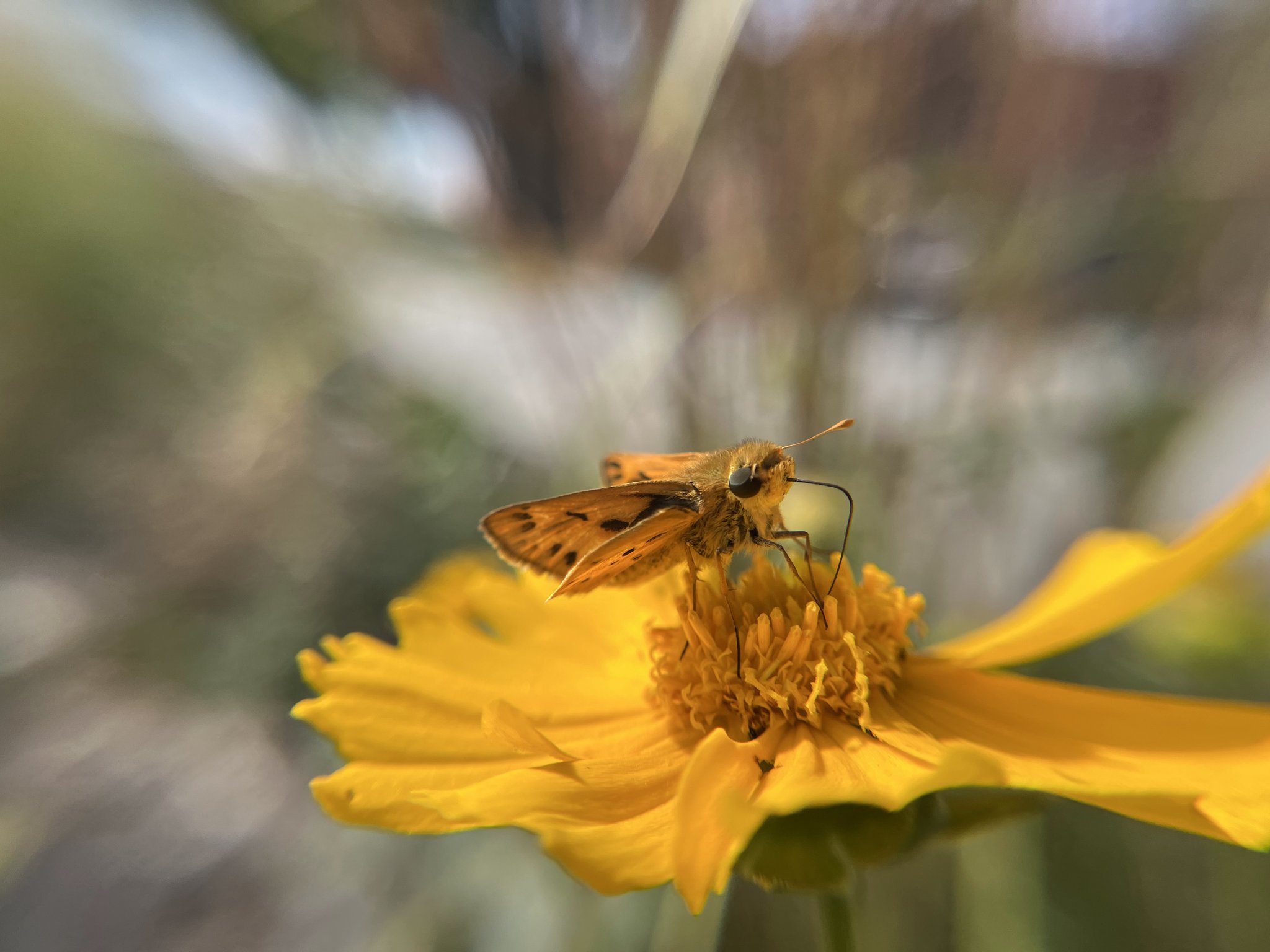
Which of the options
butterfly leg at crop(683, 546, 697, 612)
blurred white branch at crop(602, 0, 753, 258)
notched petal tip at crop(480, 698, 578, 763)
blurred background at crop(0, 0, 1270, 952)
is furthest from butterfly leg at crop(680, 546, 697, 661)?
blurred white branch at crop(602, 0, 753, 258)

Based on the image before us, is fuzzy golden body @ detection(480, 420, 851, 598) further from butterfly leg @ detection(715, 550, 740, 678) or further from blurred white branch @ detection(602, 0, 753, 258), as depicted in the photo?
blurred white branch @ detection(602, 0, 753, 258)

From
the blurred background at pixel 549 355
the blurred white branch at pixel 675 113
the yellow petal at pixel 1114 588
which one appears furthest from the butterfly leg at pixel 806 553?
the blurred white branch at pixel 675 113

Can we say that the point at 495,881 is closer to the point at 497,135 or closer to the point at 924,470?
the point at 924,470

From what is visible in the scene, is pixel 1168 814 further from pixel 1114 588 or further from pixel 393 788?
pixel 393 788

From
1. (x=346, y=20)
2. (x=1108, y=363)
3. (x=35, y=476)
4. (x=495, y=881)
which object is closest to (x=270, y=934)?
(x=495, y=881)

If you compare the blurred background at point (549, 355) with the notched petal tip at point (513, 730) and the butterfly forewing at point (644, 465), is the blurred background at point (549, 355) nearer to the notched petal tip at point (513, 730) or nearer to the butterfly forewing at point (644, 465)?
the butterfly forewing at point (644, 465)
